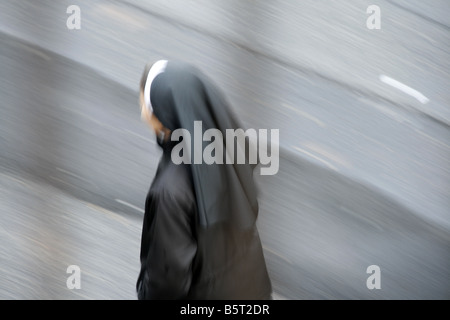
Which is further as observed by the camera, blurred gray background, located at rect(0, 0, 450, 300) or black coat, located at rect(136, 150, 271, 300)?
blurred gray background, located at rect(0, 0, 450, 300)

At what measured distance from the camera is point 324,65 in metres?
2.55

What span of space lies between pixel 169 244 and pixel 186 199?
0.49 feet

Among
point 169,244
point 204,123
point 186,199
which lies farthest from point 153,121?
point 169,244

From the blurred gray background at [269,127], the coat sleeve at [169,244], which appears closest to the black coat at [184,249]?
the coat sleeve at [169,244]

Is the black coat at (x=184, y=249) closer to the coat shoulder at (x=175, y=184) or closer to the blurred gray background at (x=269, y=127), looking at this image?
the coat shoulder at (x=175, y=184)

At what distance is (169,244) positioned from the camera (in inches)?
71.0

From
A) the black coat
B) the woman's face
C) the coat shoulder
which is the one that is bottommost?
the black coat

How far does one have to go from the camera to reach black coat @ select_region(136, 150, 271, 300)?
1793 mm

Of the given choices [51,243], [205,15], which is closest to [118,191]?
[51,243]

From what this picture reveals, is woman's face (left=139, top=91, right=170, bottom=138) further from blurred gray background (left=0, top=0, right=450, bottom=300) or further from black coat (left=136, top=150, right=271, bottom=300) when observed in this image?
blurred gray background (left=0, top=0, right=450, bottom=300)

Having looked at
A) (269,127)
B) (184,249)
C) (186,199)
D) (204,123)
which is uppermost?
(269,127)

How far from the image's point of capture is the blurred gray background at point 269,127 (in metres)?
2.53

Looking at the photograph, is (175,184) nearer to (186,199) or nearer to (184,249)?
(186,199)

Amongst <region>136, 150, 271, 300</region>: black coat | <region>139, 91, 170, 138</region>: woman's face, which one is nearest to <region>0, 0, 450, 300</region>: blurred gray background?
<region>136, 150, 271, 300</region>: black coat
